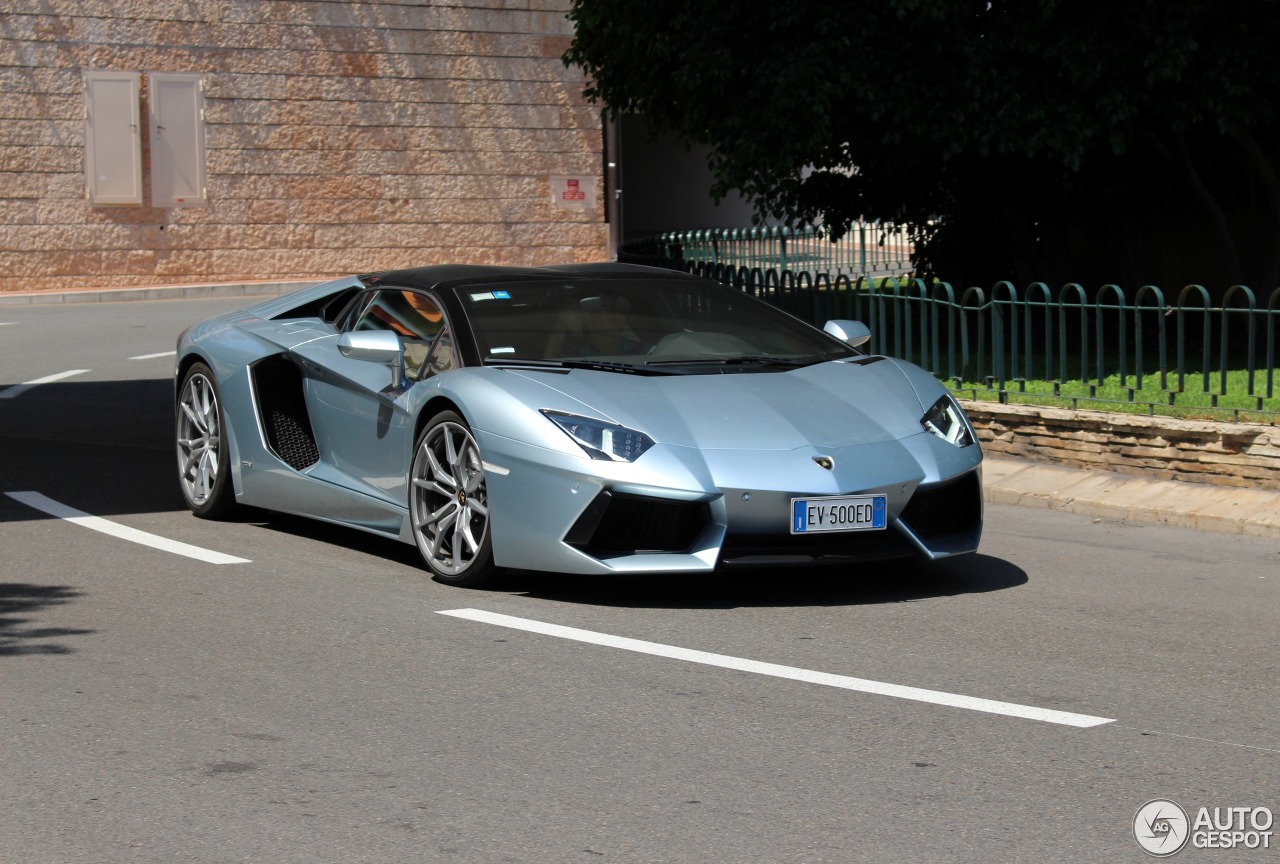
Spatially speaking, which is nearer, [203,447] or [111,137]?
[203,447]

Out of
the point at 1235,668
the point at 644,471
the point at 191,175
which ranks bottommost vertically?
the point at 1235,668

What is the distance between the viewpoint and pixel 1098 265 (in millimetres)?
17156

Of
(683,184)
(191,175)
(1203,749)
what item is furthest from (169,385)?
(683,184)

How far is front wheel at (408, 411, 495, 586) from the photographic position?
732 centimetres

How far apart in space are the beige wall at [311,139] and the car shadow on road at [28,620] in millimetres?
23949

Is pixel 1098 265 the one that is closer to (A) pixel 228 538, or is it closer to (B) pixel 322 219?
(A) pixel 228 538

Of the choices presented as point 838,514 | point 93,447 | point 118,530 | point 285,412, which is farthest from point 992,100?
point 118,530

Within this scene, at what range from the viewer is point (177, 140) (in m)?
31.0

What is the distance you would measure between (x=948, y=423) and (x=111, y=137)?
25.3m

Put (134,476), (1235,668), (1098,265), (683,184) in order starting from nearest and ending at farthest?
1. (1235,668)
2. (134,476)
3. (1098,265)
4. (683,184)

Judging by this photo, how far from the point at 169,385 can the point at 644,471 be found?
9796 millimetres

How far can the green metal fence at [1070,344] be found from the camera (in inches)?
400

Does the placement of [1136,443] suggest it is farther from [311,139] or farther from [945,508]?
[311,139]

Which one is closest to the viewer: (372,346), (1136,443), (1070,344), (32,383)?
(372,346)
